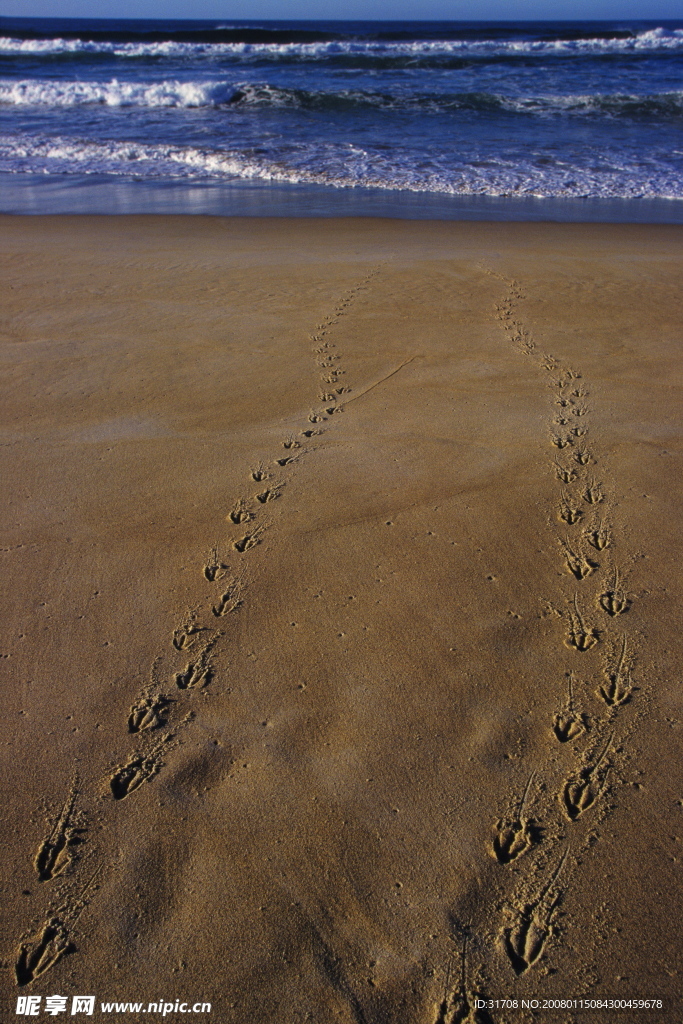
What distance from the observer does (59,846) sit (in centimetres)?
218

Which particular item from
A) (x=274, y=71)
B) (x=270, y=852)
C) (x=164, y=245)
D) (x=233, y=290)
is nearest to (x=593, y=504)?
(x=270, y=852)

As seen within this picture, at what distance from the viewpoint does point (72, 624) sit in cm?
298

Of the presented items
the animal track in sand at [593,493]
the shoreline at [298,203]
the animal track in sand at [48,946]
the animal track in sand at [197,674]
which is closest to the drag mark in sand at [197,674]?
the animal track in sand at [197,674]

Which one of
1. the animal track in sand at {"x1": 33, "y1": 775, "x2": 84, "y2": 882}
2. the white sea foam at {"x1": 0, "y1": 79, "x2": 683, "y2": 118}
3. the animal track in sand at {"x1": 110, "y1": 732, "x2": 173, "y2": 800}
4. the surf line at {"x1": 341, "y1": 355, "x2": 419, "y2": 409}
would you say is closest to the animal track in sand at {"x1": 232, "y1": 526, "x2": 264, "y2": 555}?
the animal track in sand at {"x1": 110, "y1": 732, "x2": 173, "y2": 800}

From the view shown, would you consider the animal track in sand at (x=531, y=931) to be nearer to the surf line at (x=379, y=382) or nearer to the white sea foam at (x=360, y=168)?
the surf line at (x=379, y=382)

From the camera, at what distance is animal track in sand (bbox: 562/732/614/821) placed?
2305 mm

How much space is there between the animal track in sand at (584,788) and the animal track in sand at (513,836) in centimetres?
15

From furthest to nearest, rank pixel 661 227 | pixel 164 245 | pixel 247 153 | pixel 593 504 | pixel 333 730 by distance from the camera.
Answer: pixel 247 153 → pixel 661 227 → pixel 164 245 → pixel 593 504 → pixel 333 730

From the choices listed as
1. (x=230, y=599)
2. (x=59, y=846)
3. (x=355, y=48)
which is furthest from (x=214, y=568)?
(x=355, y=48)

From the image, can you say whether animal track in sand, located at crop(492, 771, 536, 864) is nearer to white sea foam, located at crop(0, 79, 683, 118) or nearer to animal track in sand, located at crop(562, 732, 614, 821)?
animal track in sand, located at crop(562, 732, 614, 821)

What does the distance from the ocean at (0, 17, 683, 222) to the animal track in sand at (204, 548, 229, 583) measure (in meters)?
7.28

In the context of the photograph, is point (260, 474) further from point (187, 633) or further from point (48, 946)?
point (48, 946)

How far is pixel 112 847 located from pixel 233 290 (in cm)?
534

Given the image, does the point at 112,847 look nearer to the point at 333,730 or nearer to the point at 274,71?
the point at 333,730
